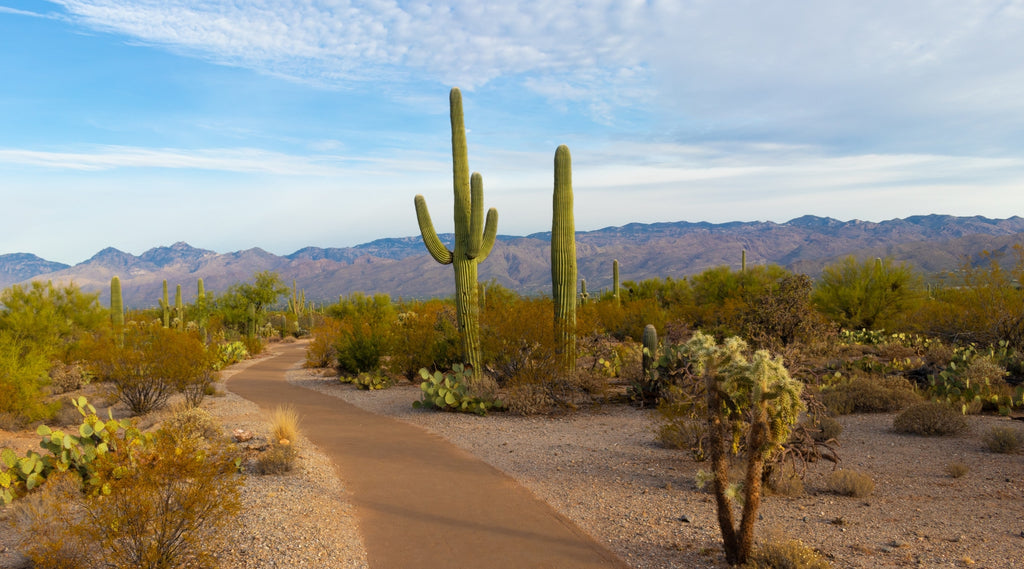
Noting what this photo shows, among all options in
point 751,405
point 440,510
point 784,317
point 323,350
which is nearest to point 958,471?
point 751,405

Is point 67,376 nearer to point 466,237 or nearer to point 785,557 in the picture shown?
point 466,237

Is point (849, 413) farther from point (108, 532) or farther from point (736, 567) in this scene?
point (108, 532)

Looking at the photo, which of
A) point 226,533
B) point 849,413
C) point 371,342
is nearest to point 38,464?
point 226,533

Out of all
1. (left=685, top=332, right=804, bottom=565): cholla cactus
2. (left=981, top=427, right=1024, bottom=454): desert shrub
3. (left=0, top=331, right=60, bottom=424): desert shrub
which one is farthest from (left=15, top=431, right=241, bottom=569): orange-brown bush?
(left=981, top=427, right=1024, bottom=454): desert shrub

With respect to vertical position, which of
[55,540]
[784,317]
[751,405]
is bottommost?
[55,540]

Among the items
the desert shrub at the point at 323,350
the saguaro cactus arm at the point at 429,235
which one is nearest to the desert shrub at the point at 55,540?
the saguaro cactus arm at the point at 429,235

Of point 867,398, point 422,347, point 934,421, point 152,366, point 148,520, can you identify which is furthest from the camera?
point 422,347

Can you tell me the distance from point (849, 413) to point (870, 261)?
671 inches

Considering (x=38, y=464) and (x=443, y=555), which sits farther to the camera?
(x=38, y=464)

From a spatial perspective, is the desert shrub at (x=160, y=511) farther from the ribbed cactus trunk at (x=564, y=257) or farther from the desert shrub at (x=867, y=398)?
the desert shrub at (x=867, y=398)

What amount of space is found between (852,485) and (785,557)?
111 inches

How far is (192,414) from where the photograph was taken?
10.3m

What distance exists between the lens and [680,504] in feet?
24.1

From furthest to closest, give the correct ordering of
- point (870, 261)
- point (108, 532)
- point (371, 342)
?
1. point (870, 261)
2. point (371, 342)
3. point (108, 532)
